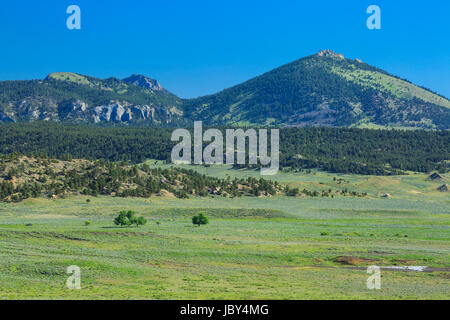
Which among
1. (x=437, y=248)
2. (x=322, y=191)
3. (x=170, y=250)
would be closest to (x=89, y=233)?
(x=170, y=250)

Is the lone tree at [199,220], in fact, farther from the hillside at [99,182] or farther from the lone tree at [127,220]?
the hillside at [99,182]

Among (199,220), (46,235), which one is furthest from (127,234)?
(199,220)

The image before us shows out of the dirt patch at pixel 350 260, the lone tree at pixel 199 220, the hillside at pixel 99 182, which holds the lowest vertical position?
the dirt patch at pixel 350 260

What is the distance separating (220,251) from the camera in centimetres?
6650

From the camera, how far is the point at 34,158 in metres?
138

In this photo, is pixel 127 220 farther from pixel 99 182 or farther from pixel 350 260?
pixel 99 182

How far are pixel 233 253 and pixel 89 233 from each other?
76.1ft

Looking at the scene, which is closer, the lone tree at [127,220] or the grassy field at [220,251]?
the grassy field at [220,251]

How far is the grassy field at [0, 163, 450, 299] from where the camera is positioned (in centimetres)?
4688

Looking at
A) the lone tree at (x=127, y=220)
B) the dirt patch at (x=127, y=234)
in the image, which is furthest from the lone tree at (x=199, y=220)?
the dirt patch at (x=127, y=234)

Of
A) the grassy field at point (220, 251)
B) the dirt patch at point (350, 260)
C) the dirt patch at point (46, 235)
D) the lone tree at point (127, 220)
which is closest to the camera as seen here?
the grassy field at point (220, 251)

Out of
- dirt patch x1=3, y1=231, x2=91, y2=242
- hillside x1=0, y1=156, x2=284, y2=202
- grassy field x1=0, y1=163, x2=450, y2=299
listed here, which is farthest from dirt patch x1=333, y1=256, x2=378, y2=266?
hillside x1=0, y1=156, x2=284, y2=202

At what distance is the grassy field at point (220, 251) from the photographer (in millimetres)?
46875

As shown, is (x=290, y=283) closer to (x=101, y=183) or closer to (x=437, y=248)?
(x=437, y=248)
